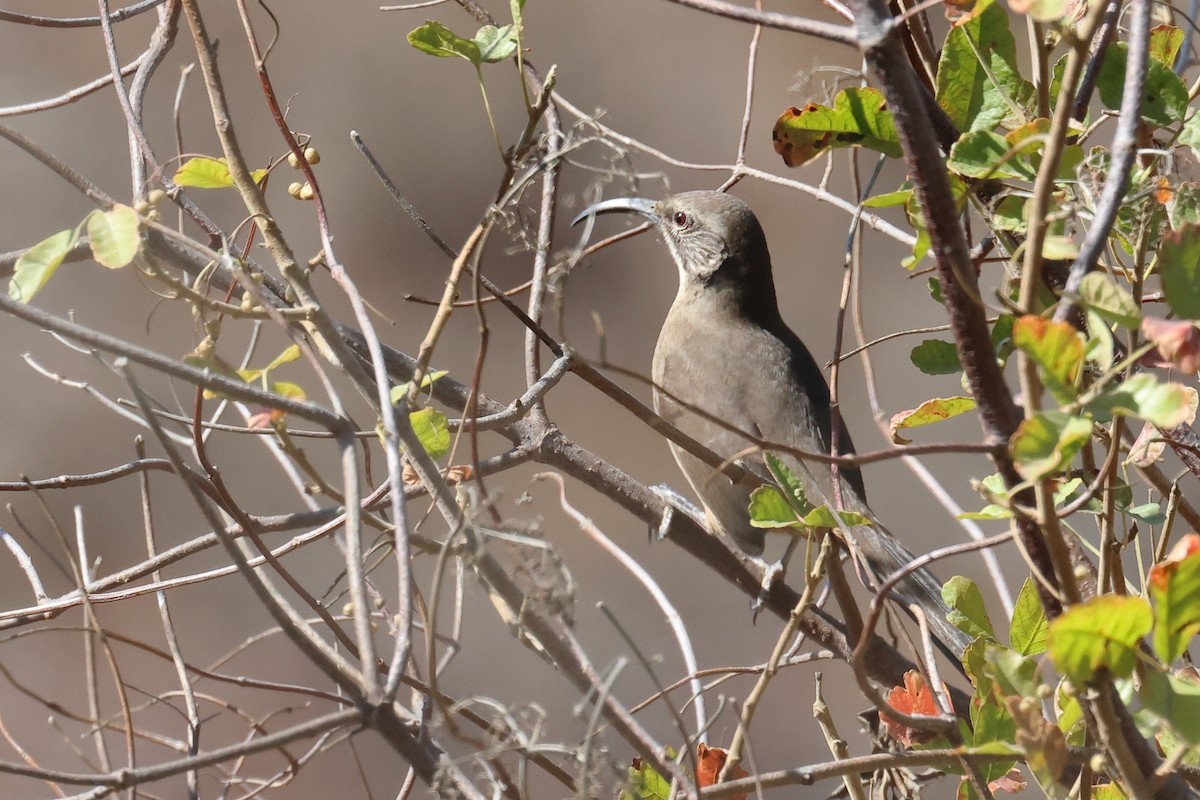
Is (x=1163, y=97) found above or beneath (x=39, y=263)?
beneath

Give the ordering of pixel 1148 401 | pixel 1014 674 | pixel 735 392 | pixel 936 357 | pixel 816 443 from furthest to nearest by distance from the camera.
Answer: pixel 735 392
pixel 816 443
pixel 936 357
pixel 1014 674
pixel 1148 401

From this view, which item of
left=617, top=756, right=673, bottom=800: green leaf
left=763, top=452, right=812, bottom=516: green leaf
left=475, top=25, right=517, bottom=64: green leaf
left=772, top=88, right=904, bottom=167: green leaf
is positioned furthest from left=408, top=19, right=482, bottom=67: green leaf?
left=617, top=756, right=673, bottom=800: green leaf

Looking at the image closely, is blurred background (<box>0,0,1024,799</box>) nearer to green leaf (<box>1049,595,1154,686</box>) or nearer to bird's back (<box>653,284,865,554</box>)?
bird's back (<box>653,284,865,554</box>)

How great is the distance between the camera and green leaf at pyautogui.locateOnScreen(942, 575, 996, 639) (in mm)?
1543

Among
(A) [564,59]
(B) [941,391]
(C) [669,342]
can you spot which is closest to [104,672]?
(C) [669,342]

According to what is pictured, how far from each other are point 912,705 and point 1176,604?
64 centimetres

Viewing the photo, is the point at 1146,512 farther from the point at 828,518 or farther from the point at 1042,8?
the point at 1042,8

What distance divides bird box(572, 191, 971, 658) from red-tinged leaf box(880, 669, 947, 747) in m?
1.92

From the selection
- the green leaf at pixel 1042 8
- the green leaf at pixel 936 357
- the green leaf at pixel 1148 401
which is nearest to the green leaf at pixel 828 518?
the green leaf at pixel 936 357

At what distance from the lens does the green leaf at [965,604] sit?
1.54 m

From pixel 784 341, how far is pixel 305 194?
2.66 meters

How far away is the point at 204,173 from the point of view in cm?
162

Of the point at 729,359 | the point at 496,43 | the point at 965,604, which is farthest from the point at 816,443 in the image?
the point at 496,43

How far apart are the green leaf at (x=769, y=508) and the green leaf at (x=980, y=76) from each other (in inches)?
21.8
